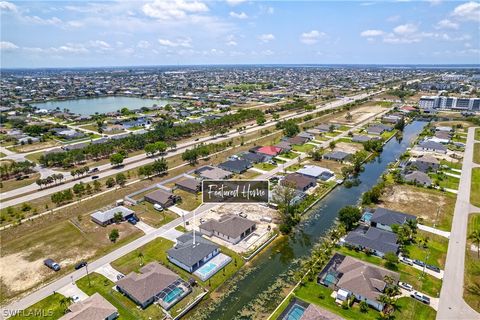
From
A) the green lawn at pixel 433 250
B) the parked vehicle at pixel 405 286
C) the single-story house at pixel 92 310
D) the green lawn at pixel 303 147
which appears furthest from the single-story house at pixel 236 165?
the single-story house at pixel 92 310

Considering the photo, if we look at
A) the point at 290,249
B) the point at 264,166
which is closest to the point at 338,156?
the point at 264,166

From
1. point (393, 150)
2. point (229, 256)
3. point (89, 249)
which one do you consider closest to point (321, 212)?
point (229, 256)

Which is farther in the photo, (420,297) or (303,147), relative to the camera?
(303,147)

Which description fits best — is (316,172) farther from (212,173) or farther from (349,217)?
(212,173)

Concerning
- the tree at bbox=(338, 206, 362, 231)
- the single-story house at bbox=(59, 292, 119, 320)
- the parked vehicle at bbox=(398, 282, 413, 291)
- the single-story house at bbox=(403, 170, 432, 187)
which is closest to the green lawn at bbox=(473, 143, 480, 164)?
the single-story house at bbox=(403, 170, 432, 187)

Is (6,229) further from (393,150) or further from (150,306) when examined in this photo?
(393,150)
